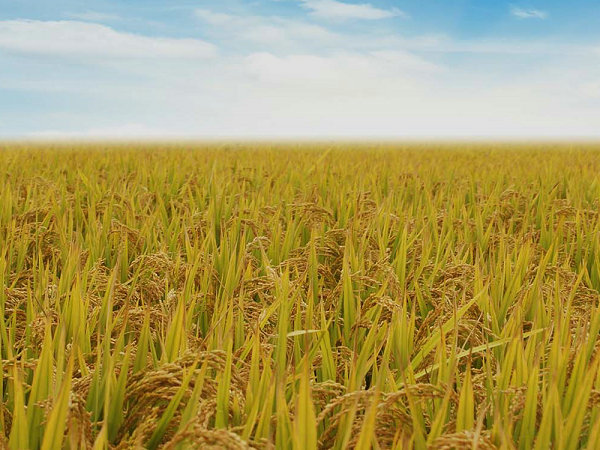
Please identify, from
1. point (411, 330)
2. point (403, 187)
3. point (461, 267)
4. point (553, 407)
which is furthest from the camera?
point (403, 187)

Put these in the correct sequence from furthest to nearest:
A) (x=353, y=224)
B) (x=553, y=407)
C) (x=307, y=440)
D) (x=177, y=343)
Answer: (x=353, y=224)
(x=177, y=343)
(x=553, y=407)
(x=307, y=440)

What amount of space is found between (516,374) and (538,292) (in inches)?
23.1

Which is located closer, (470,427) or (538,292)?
(470,427)

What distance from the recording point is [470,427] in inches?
43.9

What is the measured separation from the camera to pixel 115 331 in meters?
1.72

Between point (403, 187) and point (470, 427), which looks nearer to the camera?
point (470, 427)

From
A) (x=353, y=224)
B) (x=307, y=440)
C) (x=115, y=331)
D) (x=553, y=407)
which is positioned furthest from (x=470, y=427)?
(x=353, y=224)

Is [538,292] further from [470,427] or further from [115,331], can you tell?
[115,331]

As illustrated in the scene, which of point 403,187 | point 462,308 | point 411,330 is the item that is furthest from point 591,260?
point 403,187

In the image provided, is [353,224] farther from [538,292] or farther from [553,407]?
[553,407]

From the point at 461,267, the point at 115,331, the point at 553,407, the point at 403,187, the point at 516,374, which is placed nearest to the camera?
the point at 553,407

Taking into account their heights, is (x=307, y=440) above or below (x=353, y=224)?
below

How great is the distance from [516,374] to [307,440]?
58 centimetres

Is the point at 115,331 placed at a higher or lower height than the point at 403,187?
lower
